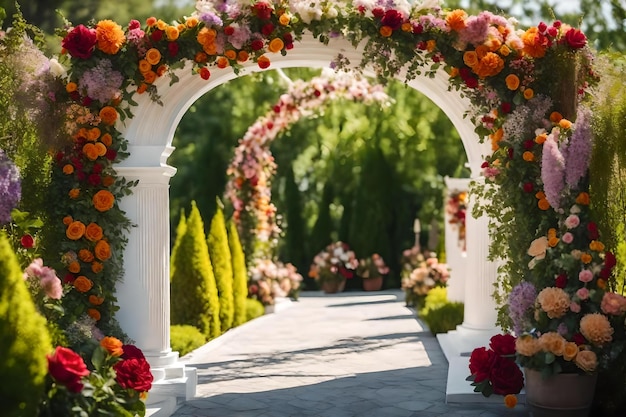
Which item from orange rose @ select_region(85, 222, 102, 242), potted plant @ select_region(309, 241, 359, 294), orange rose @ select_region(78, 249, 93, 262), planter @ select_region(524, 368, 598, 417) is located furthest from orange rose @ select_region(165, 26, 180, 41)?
potted plant @ select_region(309, 241, 359, 294)

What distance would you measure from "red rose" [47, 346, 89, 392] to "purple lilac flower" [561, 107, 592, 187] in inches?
144

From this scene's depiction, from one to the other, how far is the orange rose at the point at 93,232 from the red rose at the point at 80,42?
136 cm

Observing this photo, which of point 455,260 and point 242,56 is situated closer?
point 242,56

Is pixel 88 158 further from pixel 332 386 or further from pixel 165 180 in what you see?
pixel 332 386

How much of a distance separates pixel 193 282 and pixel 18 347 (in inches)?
260

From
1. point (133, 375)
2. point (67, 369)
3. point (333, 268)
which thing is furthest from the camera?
point (333, 268)

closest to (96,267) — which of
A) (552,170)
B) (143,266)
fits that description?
(143,266)

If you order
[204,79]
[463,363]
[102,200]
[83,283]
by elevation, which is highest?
[204,79]

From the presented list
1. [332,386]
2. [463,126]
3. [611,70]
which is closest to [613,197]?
[611,70]

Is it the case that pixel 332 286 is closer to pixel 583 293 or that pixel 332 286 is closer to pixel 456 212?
pixel 456 212

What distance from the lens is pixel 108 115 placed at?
711 centimetres

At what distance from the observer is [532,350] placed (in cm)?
620

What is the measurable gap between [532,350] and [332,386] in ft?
8.51

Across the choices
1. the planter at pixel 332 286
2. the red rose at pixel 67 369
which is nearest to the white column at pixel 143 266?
the red rose at pixel 67 369
